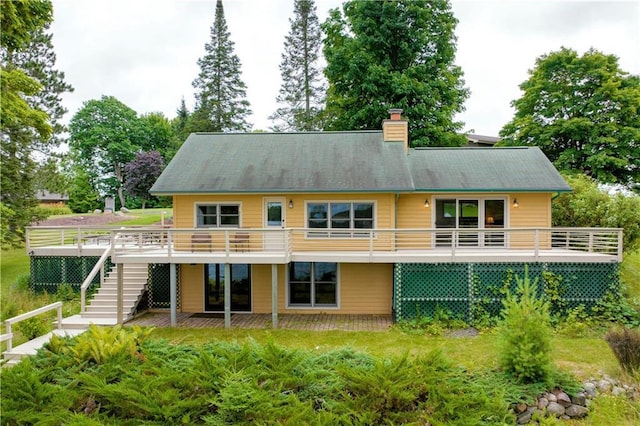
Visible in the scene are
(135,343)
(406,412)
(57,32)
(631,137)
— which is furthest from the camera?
(57,32)

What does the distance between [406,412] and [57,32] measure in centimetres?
2931

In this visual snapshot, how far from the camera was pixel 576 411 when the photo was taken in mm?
7430

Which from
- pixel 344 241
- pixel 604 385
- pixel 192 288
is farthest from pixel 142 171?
pixel 604 385

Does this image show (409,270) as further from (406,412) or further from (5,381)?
(5,381)

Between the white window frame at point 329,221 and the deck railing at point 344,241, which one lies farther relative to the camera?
the white window frame at point 329,221

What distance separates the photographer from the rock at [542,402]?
743 cm

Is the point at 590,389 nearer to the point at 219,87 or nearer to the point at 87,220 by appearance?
the point at 87,220

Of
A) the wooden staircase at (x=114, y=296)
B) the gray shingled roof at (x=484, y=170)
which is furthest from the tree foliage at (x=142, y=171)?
the gray shingled roof at (x=484, y=170)

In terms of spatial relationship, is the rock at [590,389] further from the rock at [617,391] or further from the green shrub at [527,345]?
the green shrub at [527,345]

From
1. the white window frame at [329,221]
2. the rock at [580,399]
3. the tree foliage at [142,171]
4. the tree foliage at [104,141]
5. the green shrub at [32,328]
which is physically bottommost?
the rock at [580,399]

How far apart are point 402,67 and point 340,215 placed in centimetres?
1259

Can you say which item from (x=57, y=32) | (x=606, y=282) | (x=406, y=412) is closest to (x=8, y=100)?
(x=406, y=412)

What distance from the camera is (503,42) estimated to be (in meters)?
19.5

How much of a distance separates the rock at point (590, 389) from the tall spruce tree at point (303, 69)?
25691 millimetres
